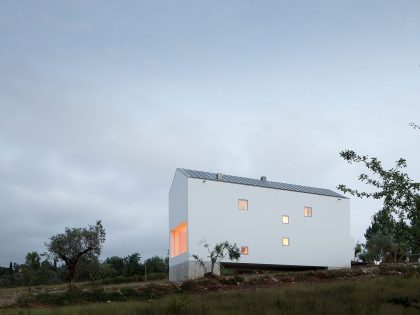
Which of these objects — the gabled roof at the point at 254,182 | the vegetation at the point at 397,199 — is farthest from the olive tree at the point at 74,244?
the vegetation at the point at 397,199

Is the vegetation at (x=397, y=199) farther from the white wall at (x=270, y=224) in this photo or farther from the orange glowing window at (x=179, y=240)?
the orange glowing window at (x=179, y=240)

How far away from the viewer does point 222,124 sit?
470 feet

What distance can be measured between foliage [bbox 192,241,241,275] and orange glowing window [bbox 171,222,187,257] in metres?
1.82

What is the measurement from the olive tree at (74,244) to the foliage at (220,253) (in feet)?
36.0

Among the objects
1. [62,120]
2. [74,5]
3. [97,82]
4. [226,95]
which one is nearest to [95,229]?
[62,120]

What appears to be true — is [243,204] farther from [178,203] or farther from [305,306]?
[305,306]

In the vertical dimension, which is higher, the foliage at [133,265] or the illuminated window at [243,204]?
the illuminated window at [243,204]

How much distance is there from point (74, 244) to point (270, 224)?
15.1 meters

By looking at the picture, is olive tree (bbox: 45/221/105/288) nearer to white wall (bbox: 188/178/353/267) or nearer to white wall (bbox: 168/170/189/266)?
white wall (bbox: 168/170/189/266)

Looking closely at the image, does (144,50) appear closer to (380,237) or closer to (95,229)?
(95,229)

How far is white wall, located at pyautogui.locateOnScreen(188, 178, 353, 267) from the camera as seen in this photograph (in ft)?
112

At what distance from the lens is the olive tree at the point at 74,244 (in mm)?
39128

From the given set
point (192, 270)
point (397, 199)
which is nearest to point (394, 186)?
point (397, 199)

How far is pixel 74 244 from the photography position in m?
39.7
